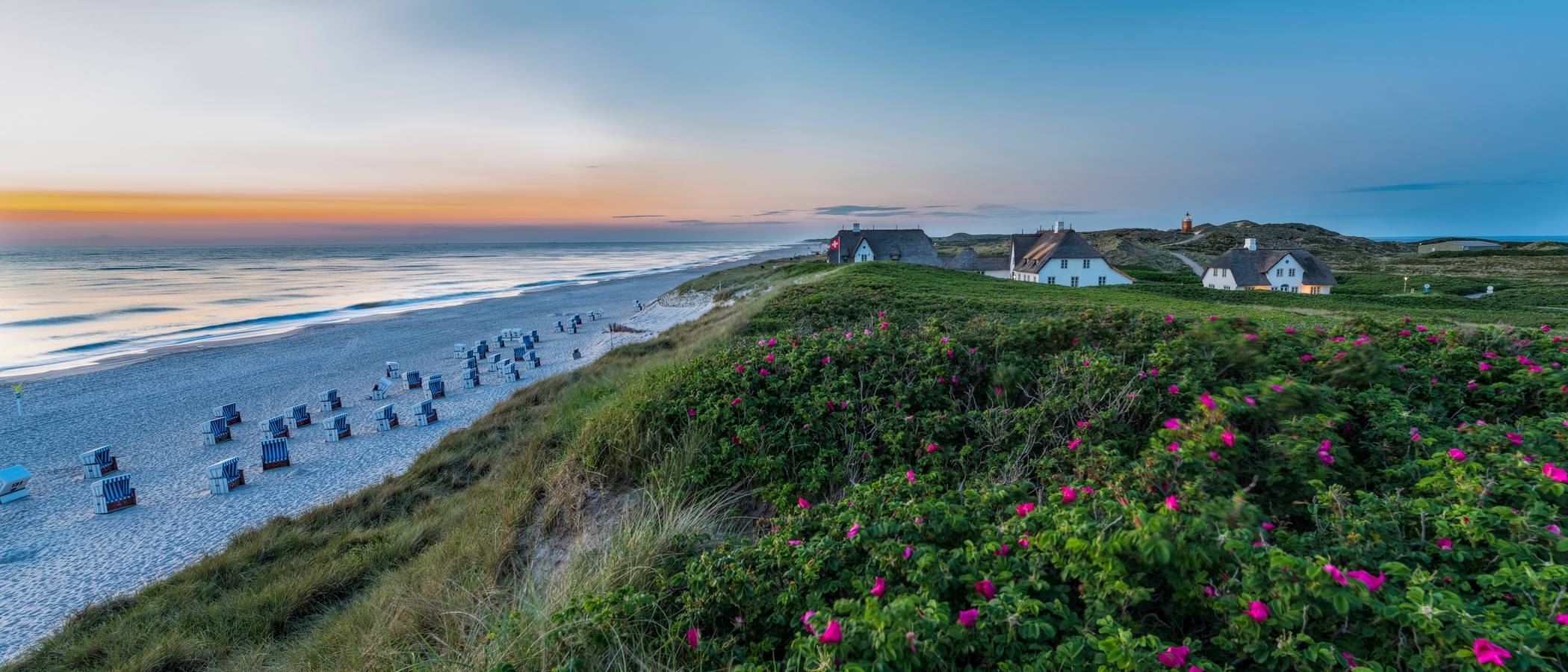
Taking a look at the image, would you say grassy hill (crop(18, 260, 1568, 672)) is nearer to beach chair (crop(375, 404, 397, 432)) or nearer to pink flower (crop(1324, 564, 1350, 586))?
pink flower (crop(1324, 564, 1350, 586))

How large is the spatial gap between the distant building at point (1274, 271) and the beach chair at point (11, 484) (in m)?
46.7

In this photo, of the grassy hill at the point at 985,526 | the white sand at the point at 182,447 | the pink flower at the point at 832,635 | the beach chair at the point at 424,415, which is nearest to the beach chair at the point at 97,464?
the white sand at the point at 182,447

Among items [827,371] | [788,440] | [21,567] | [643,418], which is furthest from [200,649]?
[21,567]

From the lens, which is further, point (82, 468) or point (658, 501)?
point (82, 468)

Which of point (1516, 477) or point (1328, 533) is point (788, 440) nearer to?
point (1328, 533)

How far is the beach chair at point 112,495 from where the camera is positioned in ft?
34.1

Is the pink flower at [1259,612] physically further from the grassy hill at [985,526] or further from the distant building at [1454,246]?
the distant building at [1454,246]

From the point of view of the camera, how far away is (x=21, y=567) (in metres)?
8.66

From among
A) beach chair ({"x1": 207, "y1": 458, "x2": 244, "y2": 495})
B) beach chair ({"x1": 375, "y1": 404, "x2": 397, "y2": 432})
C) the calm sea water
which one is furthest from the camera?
the calm sea water

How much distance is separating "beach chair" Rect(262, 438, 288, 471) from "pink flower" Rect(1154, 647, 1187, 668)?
16291 millimetres

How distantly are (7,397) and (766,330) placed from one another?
83.2 feet

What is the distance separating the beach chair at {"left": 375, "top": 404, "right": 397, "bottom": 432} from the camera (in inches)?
597

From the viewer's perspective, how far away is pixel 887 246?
162 feet

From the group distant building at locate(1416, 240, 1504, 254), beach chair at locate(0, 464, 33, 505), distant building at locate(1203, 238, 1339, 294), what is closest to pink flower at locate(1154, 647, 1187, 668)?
beach chair at locate(0, 464, 33, 505)
